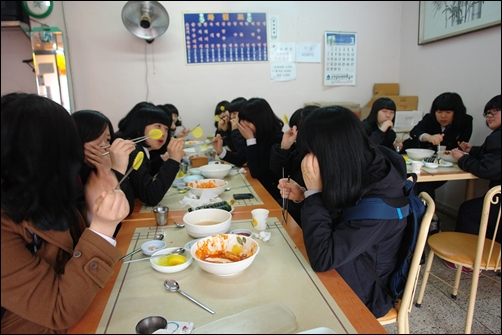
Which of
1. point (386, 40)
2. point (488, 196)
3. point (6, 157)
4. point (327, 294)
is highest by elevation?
point (386, 40)

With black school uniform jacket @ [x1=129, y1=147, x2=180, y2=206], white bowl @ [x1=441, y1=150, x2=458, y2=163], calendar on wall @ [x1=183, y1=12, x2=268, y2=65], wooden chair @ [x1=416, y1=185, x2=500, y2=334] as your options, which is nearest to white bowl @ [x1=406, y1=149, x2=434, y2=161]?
white bowl @ [x1=441, y1=150, x2=458, y2=163]

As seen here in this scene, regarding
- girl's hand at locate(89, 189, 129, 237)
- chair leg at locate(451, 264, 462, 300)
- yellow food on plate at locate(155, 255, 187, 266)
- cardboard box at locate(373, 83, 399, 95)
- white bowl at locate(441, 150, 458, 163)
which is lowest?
chair leg at locate(451, 264, 462, 300)

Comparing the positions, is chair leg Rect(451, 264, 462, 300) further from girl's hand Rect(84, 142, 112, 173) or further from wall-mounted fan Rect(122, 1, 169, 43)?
wall-mounted fan Rect(122, 1, 169, 43)

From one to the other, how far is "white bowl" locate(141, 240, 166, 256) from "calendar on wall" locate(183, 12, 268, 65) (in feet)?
10.1

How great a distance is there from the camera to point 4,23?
302 centimetres

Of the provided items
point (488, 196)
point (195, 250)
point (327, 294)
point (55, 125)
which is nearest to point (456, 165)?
point (488, 196)

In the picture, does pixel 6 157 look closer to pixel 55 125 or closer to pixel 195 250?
pixel 55 125

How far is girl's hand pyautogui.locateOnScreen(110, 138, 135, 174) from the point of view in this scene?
1238 mm

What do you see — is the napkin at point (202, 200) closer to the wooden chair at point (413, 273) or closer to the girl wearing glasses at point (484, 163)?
the wooden chair at point (413, 273)

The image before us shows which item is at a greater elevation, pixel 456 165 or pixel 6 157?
pixel 6 157

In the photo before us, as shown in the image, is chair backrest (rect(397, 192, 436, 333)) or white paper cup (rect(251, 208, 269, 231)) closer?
chair backrest (rect(397, 192, 436, 333))

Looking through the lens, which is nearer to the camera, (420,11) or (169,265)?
(169,265)

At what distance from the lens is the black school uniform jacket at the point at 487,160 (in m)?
0.86

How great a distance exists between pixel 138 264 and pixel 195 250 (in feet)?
0.59
